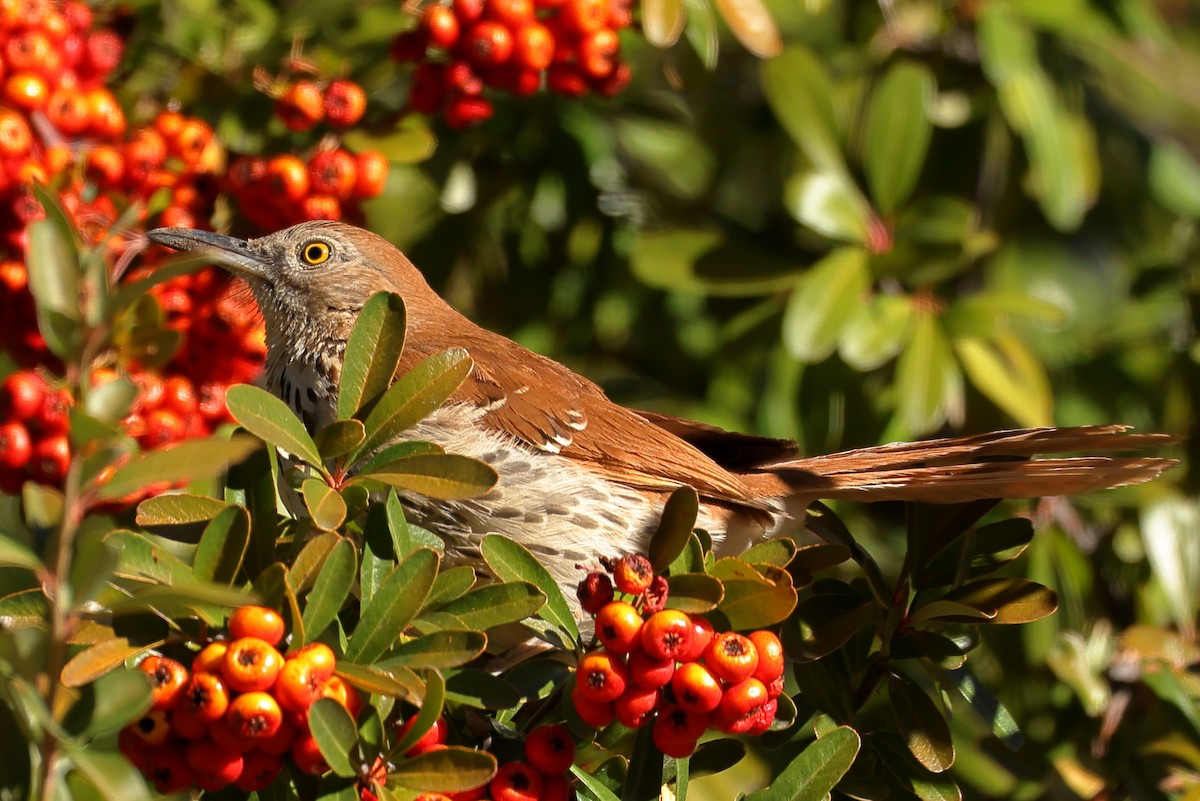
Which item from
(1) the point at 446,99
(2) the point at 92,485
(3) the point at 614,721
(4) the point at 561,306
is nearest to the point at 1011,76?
(4) the point at 561,306

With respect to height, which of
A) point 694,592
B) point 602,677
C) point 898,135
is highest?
point 898,135

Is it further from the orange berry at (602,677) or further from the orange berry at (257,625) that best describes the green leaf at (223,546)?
the orange berry at (602,677)

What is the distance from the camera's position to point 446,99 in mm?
3242

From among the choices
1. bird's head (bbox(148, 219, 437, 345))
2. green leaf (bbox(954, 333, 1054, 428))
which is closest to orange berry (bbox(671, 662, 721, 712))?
bird's head (bbox(148, 219, 437, 345))

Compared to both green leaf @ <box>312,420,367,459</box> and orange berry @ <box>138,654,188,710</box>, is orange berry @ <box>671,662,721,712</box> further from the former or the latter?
orange berry @ <box>138,654,188,710</box>

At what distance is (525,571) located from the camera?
6.74 feet

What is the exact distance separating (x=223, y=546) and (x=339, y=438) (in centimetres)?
23

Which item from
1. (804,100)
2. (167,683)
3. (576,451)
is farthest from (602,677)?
(804,100)

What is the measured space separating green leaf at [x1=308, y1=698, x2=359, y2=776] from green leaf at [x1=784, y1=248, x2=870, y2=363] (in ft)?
6.76

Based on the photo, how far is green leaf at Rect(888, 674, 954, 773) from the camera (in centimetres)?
225

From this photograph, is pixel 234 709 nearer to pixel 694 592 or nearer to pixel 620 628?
pixel 620 628

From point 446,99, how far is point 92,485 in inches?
79.3

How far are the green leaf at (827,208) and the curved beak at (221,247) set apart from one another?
145 centimetres

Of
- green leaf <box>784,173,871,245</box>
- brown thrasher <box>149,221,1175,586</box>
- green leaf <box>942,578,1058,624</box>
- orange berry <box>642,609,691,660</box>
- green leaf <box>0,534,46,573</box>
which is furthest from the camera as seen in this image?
green leaf <box>784,173,871,245</box>
